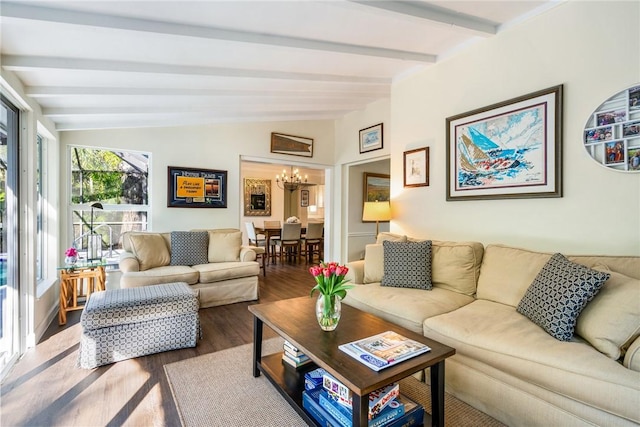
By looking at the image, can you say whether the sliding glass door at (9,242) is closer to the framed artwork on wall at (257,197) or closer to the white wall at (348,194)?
the white wall at (348,194)

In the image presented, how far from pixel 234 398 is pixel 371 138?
3935 millimetres

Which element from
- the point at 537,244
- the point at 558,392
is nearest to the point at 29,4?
the point at 558,392

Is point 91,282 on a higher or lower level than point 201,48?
lower

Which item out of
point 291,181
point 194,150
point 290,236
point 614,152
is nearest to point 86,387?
point 194,150

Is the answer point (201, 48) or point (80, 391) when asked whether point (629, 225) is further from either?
point (80, 391)

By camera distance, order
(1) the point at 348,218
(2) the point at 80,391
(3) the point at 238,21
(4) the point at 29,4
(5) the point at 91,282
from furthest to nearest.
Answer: (1) the point at 348,218
(5) the point at 91,282
(3) the point at 238,21
(2) the point at 80,391
(4) the point at 29,4

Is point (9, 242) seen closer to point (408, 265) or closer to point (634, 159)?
point (408, 265)

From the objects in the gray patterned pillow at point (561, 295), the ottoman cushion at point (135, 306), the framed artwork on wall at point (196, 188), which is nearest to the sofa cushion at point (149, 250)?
the framed artwork on wall at point (196, 188)

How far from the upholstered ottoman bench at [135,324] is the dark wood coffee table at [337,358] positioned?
0.79 meters

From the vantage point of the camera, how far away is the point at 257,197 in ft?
27.8

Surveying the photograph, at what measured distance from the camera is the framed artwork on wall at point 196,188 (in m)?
4.28

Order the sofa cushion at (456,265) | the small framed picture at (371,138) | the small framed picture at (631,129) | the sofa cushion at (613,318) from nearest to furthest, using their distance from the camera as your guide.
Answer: the sofa cushion at (613,318) → the small framed picture at (631,129) → the sofa cushion at (456,265) → the small framed picture at (371,138)

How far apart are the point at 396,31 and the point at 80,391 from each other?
3.43 m

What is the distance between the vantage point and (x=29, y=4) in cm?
160
